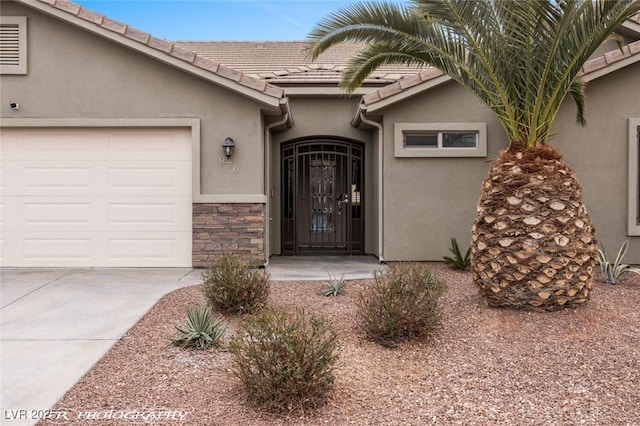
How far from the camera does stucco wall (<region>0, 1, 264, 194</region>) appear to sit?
822 centimetres

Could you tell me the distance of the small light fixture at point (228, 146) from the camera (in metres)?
8.16

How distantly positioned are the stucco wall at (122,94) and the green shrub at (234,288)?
10.1 feet

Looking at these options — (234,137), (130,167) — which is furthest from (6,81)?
(234,137)

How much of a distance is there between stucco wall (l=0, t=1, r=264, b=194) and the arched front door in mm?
2327

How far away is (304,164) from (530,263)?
6502mm

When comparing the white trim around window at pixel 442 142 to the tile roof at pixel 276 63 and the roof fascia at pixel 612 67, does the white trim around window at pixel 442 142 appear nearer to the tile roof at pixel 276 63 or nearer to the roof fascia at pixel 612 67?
the tile roof at pixel 276 63

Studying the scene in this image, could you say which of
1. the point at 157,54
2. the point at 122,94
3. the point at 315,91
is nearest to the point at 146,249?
the point at 122,94

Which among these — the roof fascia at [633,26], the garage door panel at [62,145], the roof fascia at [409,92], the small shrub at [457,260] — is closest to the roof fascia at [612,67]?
the roof fascia at [633,26]

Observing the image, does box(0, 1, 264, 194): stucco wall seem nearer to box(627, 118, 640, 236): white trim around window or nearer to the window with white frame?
the window with white frame

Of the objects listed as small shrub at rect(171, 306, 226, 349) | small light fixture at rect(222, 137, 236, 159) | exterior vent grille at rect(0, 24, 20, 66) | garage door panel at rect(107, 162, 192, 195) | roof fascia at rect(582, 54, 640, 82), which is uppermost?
exterior vent grille at rect(0, 24, 20, 66)

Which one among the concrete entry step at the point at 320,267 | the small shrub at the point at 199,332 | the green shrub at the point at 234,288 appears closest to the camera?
the small shrub at the point at 199,332

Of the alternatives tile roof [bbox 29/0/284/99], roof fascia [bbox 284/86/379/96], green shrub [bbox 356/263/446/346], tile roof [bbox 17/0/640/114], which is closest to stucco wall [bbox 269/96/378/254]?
roof fascia [bbox 284/86/379/96]

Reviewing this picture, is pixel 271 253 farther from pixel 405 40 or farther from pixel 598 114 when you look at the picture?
pixel 598 114

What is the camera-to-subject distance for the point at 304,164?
34.5 feet
